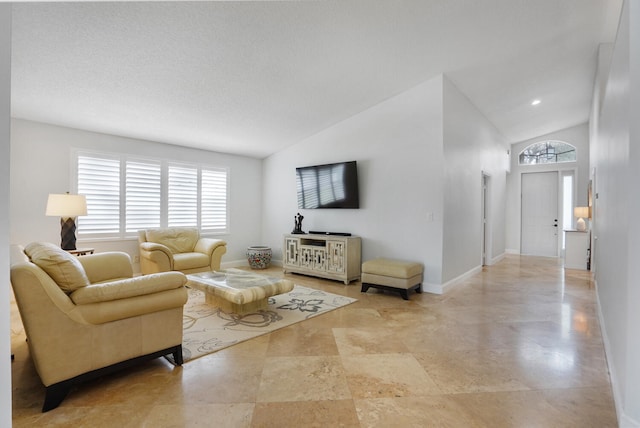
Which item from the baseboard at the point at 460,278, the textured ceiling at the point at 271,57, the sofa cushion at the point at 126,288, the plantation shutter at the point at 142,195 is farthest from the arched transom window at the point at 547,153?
the sofa cushion at the point at 126,288

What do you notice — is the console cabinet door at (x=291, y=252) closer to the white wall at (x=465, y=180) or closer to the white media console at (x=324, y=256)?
the white media console at (x=324, y=256)

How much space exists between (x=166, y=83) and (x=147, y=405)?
3296mm

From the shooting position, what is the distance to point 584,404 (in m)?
1.89

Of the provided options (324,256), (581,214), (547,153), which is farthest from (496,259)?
(324,256)

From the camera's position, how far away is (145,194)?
17.6 feet

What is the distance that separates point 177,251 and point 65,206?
1.66m

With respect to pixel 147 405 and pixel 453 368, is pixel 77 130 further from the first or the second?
pixel 453 368

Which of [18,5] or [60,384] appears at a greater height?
[18,5]

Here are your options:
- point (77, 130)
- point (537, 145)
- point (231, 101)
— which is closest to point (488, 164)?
point (537, 145)

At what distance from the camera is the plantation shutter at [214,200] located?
20.3 feet

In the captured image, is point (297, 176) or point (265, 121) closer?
point (265, 121)

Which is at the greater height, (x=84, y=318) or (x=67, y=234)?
(x=67, y=234)

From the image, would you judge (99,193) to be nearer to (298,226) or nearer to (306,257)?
(298,226)

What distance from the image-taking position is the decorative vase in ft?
20.2
